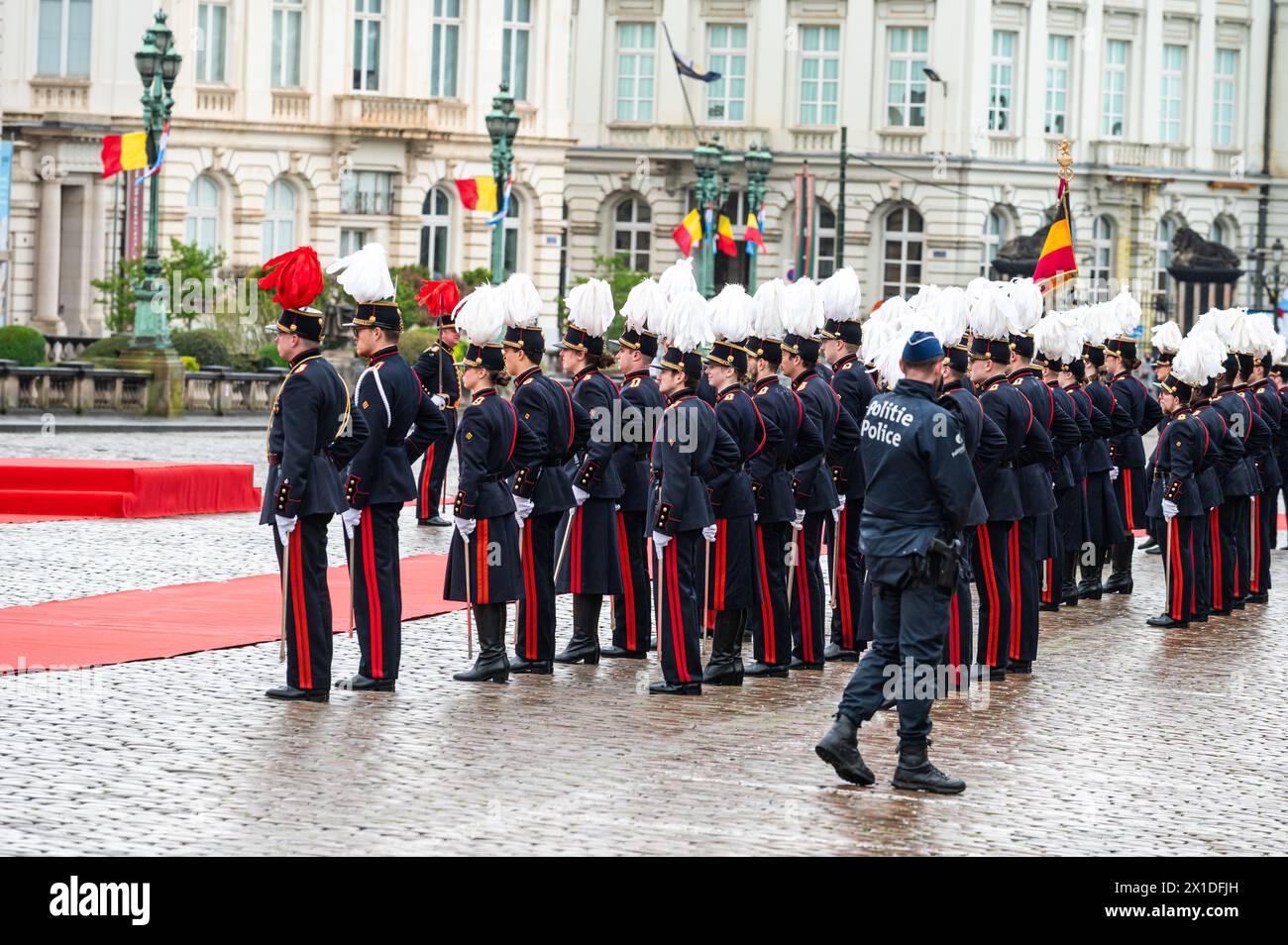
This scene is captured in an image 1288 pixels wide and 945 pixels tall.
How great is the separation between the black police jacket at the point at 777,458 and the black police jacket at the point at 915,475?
120 inches

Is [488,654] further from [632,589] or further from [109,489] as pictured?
[109,489]

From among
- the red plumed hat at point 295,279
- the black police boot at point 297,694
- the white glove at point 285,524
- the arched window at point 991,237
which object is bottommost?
the black police boot at point 297,694

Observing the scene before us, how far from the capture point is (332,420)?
12875 millimetres

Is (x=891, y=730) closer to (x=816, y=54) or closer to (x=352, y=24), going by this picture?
(x=352, y=24)

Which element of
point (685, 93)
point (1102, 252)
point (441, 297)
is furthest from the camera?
point (1102, 252)

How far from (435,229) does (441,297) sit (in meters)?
36.3

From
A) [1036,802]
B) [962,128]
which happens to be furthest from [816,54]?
[1036,802]

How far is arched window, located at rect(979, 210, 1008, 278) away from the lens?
62.9 meters

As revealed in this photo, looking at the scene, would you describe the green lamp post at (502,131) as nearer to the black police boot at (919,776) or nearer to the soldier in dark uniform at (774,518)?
the soldier in dark uniform at (774,518)

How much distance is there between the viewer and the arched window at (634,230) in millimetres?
64625

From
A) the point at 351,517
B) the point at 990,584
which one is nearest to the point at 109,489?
the point at 351,517

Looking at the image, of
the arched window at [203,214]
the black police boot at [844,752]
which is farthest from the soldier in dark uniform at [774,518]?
the arched window at [203,214]

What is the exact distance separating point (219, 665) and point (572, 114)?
51519 millimetres

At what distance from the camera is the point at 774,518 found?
14336 millimetres
